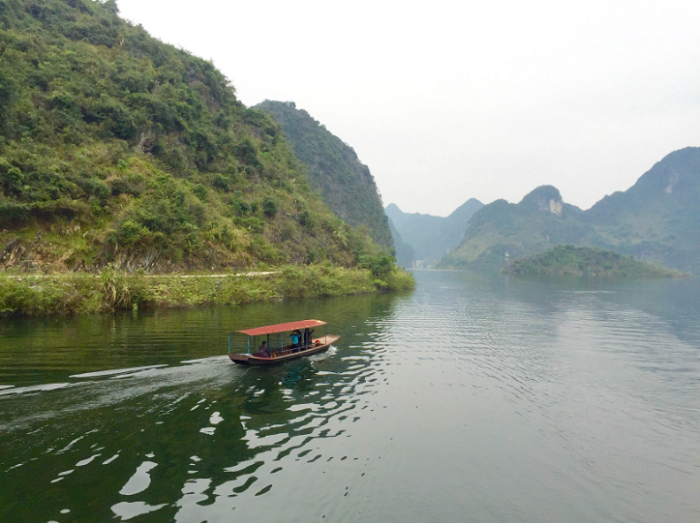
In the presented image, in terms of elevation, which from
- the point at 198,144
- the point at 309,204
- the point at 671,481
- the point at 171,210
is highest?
the point at 198,144

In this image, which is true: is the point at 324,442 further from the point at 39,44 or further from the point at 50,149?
the point at 39,44

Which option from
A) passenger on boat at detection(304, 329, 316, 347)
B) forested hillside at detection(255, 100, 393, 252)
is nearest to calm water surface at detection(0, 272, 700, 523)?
passenger on boat at detection(304, 329, 316, 347)

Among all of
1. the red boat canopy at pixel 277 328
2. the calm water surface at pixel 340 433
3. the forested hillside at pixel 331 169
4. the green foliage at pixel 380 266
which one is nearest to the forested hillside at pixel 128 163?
the green foliage at pixel 380 266

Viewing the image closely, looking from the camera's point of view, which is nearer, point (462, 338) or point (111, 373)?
point (111, 373)

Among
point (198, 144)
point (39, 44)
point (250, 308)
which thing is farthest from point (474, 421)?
point (39, 44)

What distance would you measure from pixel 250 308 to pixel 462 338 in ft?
62.7

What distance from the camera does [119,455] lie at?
9.65 m

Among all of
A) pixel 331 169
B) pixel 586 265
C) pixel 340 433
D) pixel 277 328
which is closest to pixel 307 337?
pixel 277 328

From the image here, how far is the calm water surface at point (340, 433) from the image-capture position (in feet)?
27.5

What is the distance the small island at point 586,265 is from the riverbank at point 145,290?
118863 millimetres

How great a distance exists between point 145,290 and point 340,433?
25.8m

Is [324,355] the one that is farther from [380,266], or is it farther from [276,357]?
[380,266]

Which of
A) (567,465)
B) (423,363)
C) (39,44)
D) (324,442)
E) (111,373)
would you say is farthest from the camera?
(39,44)

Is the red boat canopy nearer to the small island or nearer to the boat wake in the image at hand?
the boat wake
